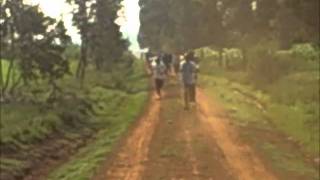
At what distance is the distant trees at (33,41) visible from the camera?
28953 mm

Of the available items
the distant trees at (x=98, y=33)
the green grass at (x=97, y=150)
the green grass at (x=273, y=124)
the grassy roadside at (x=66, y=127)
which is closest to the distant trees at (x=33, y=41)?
the grassy roadside at (x=66, y=127)

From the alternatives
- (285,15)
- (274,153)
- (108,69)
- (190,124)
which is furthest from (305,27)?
(108,69)

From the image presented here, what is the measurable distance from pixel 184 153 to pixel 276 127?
22.2 ft

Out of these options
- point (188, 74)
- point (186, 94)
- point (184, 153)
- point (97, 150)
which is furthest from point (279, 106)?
point (184, 153)

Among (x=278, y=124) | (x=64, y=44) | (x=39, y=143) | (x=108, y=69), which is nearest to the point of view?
(x=39, y=143)

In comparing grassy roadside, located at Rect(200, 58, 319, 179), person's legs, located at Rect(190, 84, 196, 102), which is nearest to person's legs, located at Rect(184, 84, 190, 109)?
person's legs, located at Rect(190, 84, 196, 102)

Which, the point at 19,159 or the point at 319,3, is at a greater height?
the point at 319,3

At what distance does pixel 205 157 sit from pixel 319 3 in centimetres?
845

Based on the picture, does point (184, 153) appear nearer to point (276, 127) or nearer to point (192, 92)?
point (276, 127)

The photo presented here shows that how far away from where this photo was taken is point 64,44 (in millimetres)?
31094

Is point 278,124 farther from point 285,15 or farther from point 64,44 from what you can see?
point 64,44

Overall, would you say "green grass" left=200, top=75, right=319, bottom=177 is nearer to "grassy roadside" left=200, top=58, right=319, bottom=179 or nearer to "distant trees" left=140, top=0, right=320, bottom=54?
"grassy roadside" left=200, top=58, right=319, bottom=179

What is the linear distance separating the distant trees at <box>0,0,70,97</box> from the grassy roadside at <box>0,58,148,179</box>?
154 centimetres

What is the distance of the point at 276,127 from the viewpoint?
2516 cm
